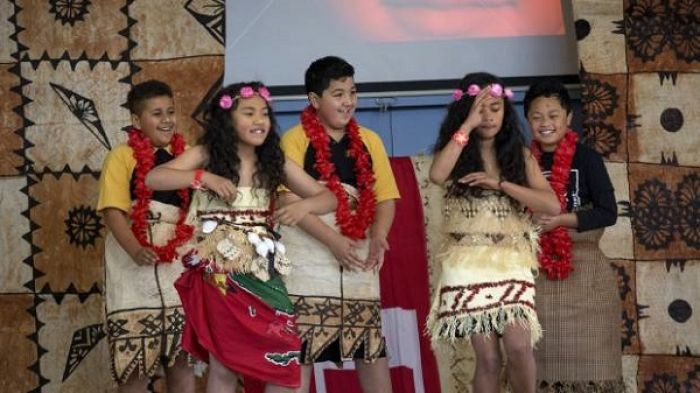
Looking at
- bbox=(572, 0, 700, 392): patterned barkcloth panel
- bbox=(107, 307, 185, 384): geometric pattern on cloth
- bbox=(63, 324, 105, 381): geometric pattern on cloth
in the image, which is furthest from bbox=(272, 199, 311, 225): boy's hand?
bbox=(572, 0, 700, 392): patterned barkcloth panel

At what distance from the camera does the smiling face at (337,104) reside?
5.08m

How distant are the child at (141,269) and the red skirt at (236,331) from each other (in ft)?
2.17

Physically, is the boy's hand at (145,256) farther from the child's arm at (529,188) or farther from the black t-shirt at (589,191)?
the black t-shirt at (589,191)

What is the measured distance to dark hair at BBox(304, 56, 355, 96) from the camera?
202 inches

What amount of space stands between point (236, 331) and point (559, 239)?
1.51 m

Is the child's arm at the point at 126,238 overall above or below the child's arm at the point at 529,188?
below

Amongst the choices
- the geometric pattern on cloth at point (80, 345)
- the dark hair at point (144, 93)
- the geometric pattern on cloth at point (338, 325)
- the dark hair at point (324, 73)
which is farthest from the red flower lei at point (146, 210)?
the geometric pattern on cloth at point (80, 345)

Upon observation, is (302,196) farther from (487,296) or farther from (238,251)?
(487,296)

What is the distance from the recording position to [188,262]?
15.0 feet

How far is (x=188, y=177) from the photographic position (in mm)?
4551

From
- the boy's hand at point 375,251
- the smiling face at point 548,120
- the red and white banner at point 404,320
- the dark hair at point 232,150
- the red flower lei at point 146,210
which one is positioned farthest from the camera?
the red and white banner at point 404,320

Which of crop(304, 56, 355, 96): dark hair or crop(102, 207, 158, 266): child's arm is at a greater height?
crop(304, 56, 355, 96): dark hair

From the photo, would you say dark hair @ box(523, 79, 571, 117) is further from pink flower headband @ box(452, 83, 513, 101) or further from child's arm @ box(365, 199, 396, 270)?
child's arm @ box(365, 199, 396, 270)

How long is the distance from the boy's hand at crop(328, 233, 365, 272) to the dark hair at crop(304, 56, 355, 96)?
63 cm
